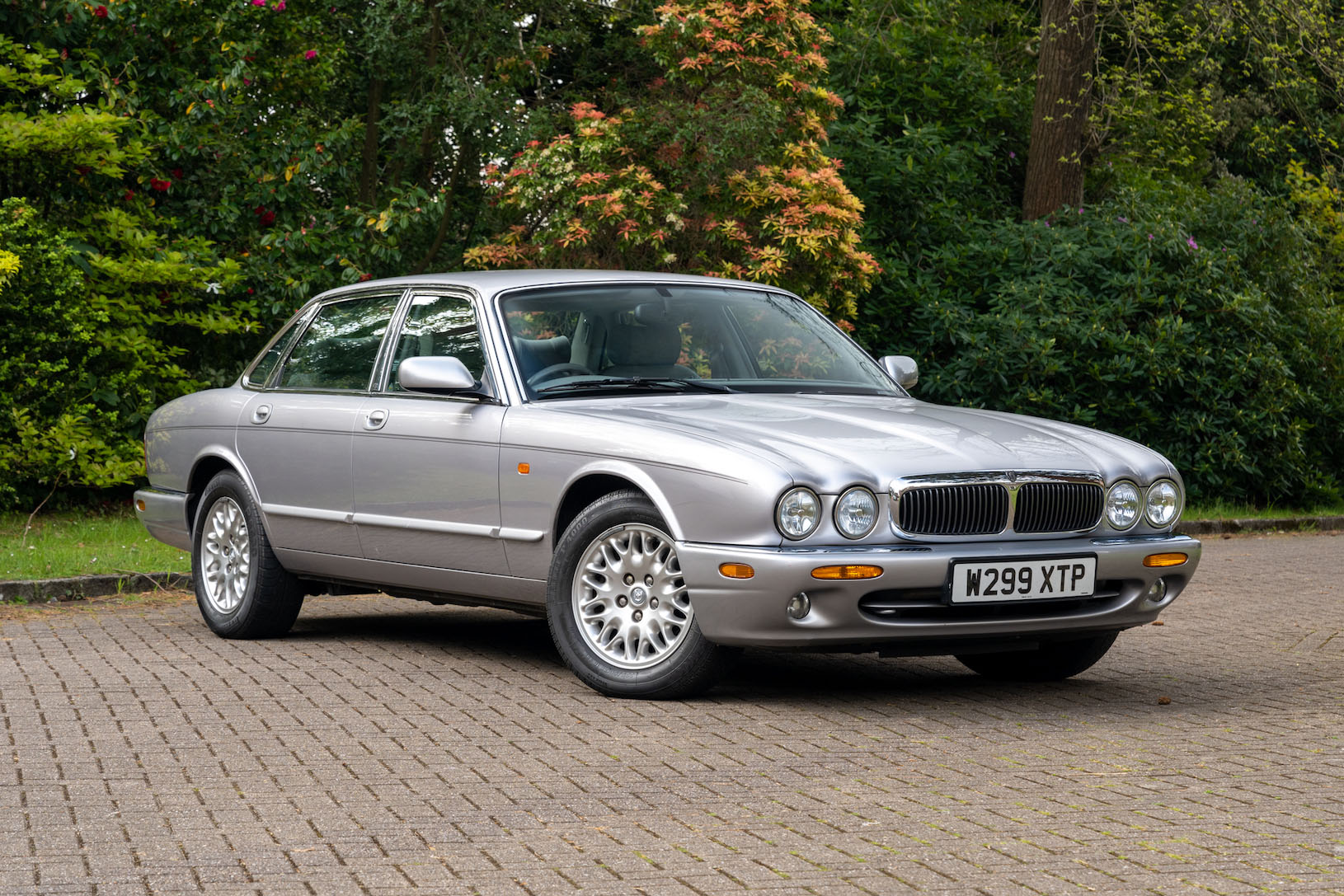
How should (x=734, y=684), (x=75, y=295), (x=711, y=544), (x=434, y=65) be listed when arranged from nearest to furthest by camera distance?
1. (x=711, y=544)
2. (x=734, y=684)
3. (x=75, y=295)
4. (x=434, y=65)

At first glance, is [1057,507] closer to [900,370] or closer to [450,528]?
[900,370]

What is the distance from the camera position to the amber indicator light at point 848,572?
19.7 feet

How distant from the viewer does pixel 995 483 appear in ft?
20.7

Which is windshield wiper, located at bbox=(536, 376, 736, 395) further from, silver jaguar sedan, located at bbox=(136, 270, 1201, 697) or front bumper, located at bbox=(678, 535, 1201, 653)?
front bumper, located at bbox=(678, 535, 1201, 653)

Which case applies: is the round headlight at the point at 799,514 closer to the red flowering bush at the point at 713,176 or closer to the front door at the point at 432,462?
the front door at the point at 432,462

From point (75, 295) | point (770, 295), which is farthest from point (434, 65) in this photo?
point (770, 295)

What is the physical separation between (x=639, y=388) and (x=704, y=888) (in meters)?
3.46

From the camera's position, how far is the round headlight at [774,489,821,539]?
6.04m

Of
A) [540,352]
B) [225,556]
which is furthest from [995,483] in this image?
[225,556]

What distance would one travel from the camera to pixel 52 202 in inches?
601

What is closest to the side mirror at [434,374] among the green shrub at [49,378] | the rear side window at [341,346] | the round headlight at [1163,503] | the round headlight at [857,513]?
the rear side window at [341,346]

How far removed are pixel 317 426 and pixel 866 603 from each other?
10.4ft

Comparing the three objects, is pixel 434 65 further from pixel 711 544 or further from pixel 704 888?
pixel 704 888

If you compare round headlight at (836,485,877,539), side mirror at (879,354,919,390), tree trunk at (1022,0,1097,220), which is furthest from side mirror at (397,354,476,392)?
tree trunk at (1022,0,1097,220)
